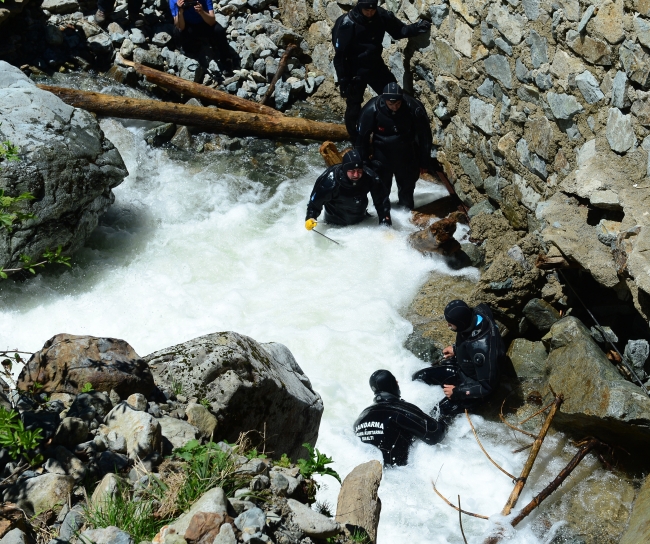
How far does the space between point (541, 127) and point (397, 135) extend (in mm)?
1616

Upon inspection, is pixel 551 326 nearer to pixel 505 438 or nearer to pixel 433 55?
pixel 505 438

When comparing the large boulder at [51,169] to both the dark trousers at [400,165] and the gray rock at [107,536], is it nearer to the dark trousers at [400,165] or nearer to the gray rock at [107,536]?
the dark trousers at [400,165]

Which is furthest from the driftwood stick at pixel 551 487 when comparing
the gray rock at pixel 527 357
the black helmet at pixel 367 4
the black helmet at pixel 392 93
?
the black helmet at pixel 367 4

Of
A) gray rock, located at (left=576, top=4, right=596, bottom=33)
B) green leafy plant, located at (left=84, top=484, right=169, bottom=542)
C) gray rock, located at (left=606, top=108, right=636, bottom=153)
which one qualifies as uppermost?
gray rock, located at (left=576, top=4, right=596, bottom=33)

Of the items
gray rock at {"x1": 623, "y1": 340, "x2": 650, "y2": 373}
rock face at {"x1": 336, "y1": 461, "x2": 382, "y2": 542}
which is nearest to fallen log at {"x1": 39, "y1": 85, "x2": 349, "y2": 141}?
gray rock at {"x1": 623, "y1": 340, "x2": 650, "y2": 373}

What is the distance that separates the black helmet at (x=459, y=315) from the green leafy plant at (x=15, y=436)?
11.2ft

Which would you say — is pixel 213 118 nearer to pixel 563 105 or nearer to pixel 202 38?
pixel 202 38

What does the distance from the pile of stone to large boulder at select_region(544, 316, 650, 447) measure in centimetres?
216

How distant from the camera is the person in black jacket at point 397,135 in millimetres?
7078

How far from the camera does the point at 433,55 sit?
7.46 metres

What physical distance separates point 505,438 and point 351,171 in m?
3.03

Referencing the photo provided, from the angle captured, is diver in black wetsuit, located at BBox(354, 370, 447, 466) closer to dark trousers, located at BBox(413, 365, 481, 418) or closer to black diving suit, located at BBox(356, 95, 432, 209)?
dark trousers, located at BBox(413, 365, 481, 418)

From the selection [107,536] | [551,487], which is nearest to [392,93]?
[551,487]

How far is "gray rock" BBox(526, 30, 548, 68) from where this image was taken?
19.0 ft
